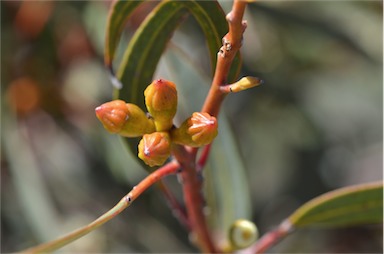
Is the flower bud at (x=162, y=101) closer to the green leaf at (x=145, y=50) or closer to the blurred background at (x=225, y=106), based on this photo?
the green leaf at (x=145, y=50)

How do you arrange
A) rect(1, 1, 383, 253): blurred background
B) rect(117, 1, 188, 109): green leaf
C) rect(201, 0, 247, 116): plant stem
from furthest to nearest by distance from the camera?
rect(1, 1, 383, 253): blurred background → rect(117, 1, 188, 109): green leaf → rect(201, 0, 247, 116): plant stem

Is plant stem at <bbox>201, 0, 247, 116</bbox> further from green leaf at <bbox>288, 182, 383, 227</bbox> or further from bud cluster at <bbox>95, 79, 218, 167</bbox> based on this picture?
green leaf at <bbox>288, 182, 383, 227</bbox>

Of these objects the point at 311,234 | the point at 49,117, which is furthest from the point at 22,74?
the point at 311,234

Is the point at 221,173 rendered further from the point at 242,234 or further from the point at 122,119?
the point at 122,119

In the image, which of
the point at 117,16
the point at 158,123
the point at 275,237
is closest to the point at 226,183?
the point at 275,237

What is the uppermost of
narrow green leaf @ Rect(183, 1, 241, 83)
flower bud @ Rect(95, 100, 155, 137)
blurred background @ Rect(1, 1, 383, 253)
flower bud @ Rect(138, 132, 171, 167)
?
narrow green leaf @ Rect(183, 1, 241, 83)

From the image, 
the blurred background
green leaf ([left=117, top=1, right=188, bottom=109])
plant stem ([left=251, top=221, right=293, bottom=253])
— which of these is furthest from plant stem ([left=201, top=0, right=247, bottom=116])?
the blurred background
